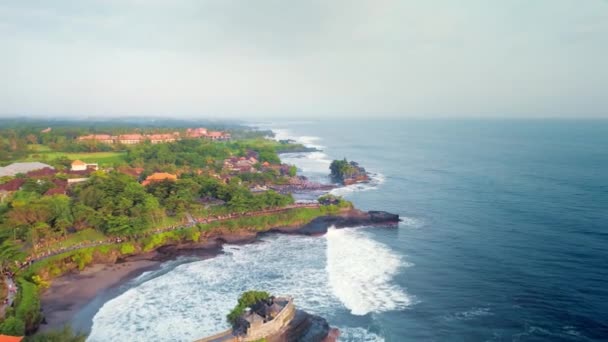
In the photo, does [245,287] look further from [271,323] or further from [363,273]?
[363,273]

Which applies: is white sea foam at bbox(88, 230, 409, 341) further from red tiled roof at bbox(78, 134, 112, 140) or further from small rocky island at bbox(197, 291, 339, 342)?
red tiled roof at bbox(78, 134, 112, 140)

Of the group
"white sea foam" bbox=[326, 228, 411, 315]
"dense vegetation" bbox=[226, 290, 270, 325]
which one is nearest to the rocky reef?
"dense vegetation" bbox=[226, 290, 270, 325]

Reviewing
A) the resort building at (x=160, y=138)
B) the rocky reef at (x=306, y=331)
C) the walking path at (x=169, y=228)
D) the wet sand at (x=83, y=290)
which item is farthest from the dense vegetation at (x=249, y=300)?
the resort building at (x=160, y=138)

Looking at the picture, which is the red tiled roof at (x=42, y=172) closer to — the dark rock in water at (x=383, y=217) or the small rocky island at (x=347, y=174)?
the small rocky island at (x=347, y=174)

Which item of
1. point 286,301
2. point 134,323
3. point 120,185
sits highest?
point 120,185

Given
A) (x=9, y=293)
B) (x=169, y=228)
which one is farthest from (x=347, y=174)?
(x=9, y=293)

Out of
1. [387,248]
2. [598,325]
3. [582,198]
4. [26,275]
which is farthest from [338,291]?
[582,198]

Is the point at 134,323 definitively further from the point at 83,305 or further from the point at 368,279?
the point at 368,279
